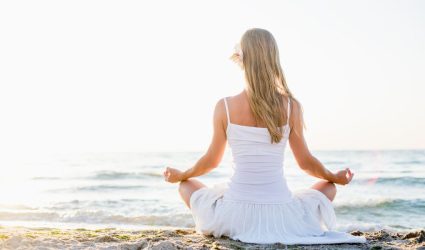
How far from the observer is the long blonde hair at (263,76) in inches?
150

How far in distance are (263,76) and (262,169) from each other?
744mm

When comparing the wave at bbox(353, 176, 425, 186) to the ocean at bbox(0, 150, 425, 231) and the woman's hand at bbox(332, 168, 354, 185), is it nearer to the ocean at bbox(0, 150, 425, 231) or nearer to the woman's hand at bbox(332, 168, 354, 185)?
the ocean at bbox(0, 150, 425, 231)

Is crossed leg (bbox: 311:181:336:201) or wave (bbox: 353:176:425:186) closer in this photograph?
crossed leg (bbox: 311:181:336:201)

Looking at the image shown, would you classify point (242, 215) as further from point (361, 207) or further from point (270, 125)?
point (361, 207)

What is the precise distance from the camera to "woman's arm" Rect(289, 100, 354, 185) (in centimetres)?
402

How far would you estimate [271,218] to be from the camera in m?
4.03

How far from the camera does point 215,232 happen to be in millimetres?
4301

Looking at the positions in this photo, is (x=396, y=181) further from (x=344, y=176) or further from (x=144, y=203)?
(x=344, y=176)

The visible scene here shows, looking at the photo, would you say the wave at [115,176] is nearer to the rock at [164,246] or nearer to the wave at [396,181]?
the wave at [396,181]

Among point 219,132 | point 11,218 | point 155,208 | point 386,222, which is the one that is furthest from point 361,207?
point 219,132

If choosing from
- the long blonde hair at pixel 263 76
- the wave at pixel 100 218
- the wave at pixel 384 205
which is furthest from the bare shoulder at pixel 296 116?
the wave at pixel 384 205

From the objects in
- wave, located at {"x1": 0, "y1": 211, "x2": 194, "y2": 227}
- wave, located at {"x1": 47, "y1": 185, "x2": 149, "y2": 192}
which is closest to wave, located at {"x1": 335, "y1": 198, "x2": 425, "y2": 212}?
wave, located at {"x1": 0, "y1": 211, "x2": 194, "y2": 227}

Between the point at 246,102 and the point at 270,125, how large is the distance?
0.28 meters

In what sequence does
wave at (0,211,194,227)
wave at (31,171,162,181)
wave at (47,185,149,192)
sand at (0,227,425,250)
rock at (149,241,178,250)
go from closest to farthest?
rock at (149,241,178,250) → sand at (0,227,425,250) → wave at (0,211,194,227) → wave at (47,185,149,192) → wave at (31,171,162,181)
